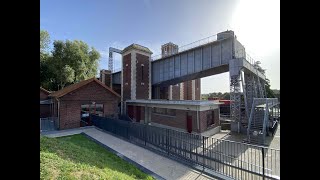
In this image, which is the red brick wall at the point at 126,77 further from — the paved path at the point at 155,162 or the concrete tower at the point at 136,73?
the paved path at the point at 155,162

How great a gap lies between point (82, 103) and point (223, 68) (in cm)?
1376

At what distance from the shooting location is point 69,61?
3128cm

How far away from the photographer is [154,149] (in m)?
10.0

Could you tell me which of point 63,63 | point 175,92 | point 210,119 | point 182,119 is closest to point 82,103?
point 182,119

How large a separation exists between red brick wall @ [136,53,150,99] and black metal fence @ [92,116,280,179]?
1130 centimetres

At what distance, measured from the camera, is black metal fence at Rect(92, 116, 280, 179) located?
668 cm

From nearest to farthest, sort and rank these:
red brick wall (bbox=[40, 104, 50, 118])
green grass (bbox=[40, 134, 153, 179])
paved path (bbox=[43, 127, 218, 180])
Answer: green grass (bbox=[40, 134, 153, 179]) < paved path (bbox=[43, 127, 218, 180]) < red brick wall (bbox=[40, 104, 50, 118])

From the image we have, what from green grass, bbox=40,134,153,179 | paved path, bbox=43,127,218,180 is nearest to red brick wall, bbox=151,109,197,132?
paved path, bbox=43,127,218,180

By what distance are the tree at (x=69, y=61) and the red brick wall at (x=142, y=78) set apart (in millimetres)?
12665

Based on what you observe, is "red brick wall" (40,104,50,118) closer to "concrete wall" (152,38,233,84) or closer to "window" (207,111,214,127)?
"concrete wall" (152,38,233,84)

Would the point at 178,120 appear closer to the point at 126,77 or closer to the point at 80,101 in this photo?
the point at 80,101
